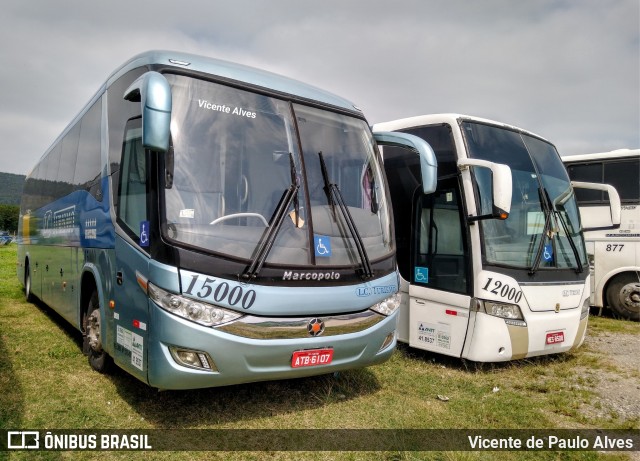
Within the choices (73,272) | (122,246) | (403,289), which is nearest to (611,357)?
(403,289)

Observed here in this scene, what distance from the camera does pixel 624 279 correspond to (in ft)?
36.4

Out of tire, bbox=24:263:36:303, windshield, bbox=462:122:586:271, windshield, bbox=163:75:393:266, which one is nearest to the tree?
tire, bbox=24:263:36:303

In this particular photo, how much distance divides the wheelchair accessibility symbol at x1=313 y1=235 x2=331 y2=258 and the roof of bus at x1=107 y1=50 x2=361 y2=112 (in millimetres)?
1519

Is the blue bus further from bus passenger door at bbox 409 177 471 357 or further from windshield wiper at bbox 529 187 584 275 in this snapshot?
windshield wiper at bbox 529 187 584 275

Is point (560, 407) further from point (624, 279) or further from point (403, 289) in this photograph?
point (624, 279)

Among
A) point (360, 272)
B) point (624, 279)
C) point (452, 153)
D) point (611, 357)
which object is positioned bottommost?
point (611, 357)

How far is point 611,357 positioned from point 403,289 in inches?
130

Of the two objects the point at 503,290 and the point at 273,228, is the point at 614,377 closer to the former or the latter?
the point at 503,290

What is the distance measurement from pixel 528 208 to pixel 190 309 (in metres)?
4.64

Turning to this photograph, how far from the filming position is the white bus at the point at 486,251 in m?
6.19

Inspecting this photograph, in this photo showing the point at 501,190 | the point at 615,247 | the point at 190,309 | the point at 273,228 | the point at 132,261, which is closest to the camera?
the point at 190,309

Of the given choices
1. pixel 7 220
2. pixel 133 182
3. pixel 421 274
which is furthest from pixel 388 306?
pixel 7 220

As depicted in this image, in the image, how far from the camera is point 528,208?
6680mm

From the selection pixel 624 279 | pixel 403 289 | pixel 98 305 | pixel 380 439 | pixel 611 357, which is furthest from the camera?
pixel 624 279
